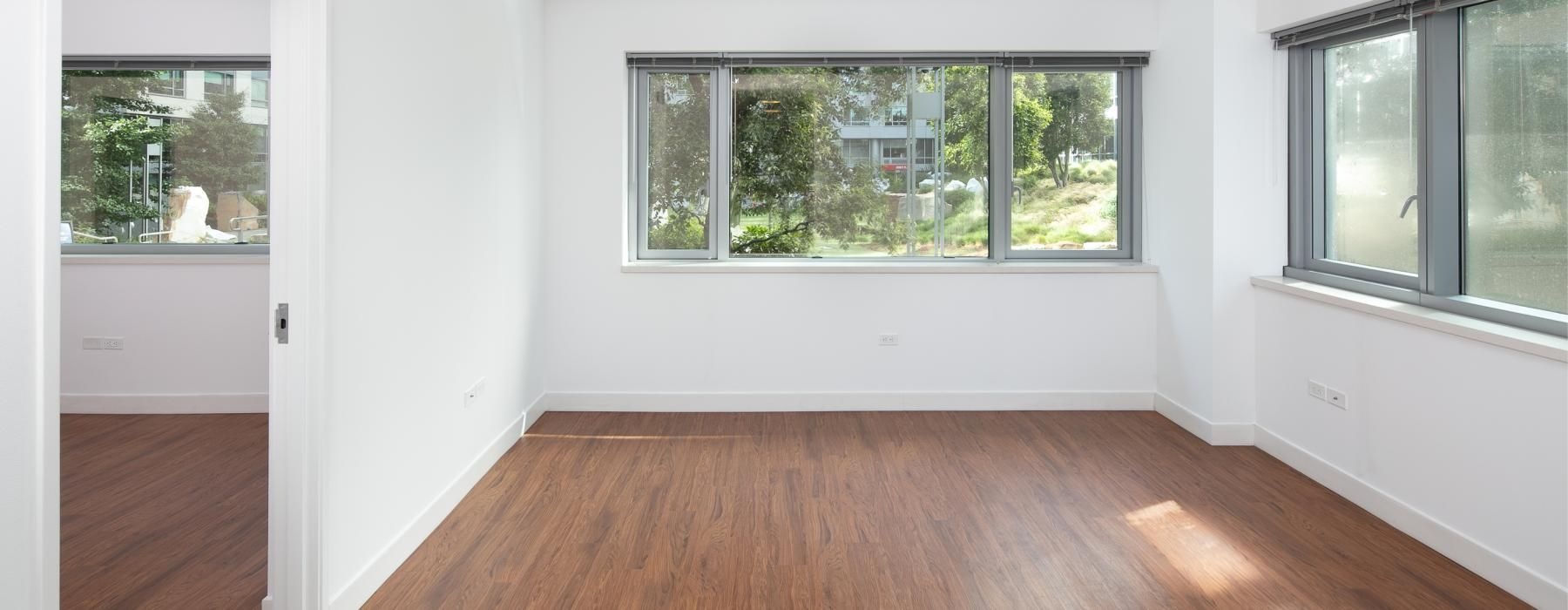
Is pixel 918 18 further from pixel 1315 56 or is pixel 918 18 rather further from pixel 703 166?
pixel 1315 56

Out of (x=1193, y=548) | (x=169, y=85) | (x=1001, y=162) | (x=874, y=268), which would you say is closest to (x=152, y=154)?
(x=169, y=85)

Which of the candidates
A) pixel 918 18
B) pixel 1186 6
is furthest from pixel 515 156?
pixel 1186 6

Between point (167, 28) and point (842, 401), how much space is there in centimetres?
434

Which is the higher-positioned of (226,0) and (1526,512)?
(226,0)

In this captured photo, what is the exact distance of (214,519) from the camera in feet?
11.7

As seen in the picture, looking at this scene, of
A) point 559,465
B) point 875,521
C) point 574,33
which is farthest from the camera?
point 574,33

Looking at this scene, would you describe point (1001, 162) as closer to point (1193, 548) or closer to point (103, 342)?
point (1193, 548)

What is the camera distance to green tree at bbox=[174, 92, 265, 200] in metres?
5.39

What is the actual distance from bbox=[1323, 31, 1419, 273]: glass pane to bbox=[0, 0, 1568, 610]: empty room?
2 centimetres

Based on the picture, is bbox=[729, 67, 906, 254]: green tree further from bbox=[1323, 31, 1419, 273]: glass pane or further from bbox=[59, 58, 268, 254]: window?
bbox=[59, 58, 268, 254]: window

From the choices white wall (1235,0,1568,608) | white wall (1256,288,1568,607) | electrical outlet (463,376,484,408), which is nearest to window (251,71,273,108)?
electrical outlet (463,376,484,408)

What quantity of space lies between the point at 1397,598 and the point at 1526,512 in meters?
0.48

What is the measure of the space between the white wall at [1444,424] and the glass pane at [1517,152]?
33cm

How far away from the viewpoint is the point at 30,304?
1.63 m
